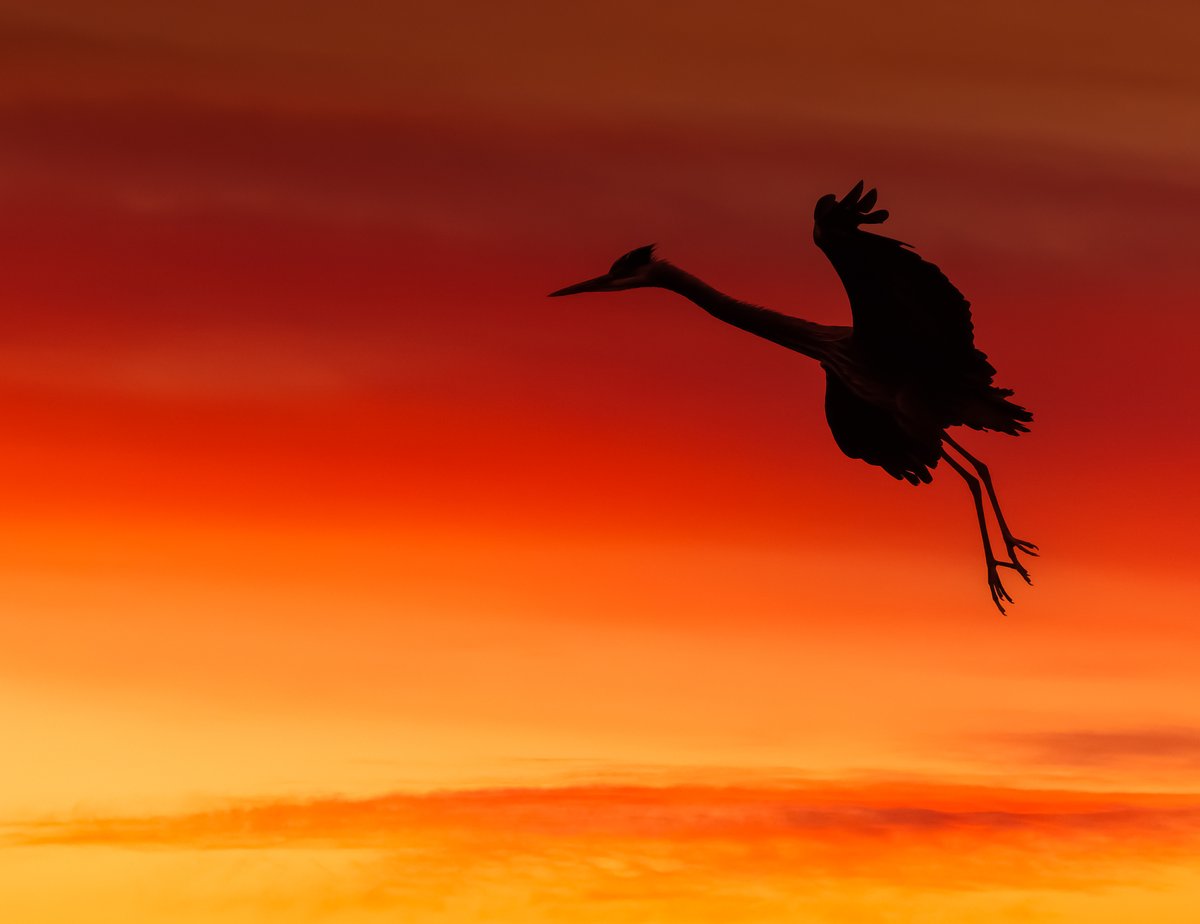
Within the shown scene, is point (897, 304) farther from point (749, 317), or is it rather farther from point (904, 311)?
point (749, 317)

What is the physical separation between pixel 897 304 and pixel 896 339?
39 centimetres

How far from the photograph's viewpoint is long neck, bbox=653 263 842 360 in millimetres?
22297

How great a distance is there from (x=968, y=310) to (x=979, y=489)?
5.81 feet

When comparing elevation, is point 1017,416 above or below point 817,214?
below

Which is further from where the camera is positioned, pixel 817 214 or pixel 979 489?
pixel 979 489

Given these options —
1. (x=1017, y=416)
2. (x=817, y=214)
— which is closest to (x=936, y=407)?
(x=1017, y=416)

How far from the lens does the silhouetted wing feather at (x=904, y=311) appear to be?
21.8m

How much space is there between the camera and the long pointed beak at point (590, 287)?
22672mm

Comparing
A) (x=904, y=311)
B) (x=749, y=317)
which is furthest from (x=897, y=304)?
(x=749, y=317)

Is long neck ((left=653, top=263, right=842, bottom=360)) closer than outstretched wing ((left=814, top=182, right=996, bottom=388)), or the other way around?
outstretched wing ((left=814, top=182, right=996, bottom=388))

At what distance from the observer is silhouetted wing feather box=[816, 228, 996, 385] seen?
71.6ft

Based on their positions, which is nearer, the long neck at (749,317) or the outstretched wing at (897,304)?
the outstretched wing at (897,304)

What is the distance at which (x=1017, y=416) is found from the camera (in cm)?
2262

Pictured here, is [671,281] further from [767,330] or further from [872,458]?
[872,458]
